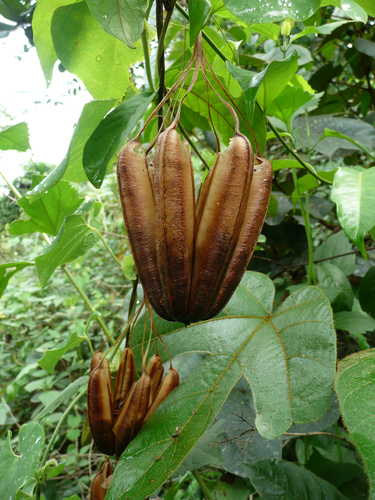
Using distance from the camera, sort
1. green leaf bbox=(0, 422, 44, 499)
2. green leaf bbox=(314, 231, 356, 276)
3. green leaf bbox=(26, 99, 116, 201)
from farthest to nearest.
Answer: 1. green leaf bbox=(314, 231, 356, 276)
2. green leaf bbox=(0, 422, 44, 499)
3. green leaf bbox=(26, 99, 116, 201)

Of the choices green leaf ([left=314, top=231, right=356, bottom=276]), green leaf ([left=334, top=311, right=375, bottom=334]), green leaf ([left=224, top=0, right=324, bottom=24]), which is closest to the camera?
green leaf ([left=224, top=0, right=324, bottom=24])

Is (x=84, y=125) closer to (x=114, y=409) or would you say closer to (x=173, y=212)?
(x=173, y=212)

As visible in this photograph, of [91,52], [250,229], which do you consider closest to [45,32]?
[91,52]

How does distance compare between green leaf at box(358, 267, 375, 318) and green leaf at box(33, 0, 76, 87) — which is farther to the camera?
green leaf at box(358, 267, 375, 318)

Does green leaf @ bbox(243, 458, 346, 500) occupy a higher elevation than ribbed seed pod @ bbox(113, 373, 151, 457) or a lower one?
lower

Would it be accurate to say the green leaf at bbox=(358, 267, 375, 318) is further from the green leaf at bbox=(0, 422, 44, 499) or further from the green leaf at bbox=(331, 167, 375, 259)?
the green leaf at bbox=(0, 422, 44, 499)

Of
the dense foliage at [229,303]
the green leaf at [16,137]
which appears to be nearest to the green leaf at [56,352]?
the dense foliage at [229,303]

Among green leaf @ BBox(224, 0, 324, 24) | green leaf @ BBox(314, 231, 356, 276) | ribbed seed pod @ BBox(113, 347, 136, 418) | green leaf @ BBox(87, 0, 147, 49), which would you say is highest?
green leaf @ BBox(87, 0, 147, 49)

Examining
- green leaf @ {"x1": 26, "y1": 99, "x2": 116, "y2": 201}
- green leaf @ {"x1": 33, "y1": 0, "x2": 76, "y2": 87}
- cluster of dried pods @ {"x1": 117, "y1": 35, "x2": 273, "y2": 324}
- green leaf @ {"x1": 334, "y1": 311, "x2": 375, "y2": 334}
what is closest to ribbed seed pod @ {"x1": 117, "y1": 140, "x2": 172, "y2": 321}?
cluster of dried pods @ {"x1": 117, "y1": 35, "x2": 273, "y2": 324}
